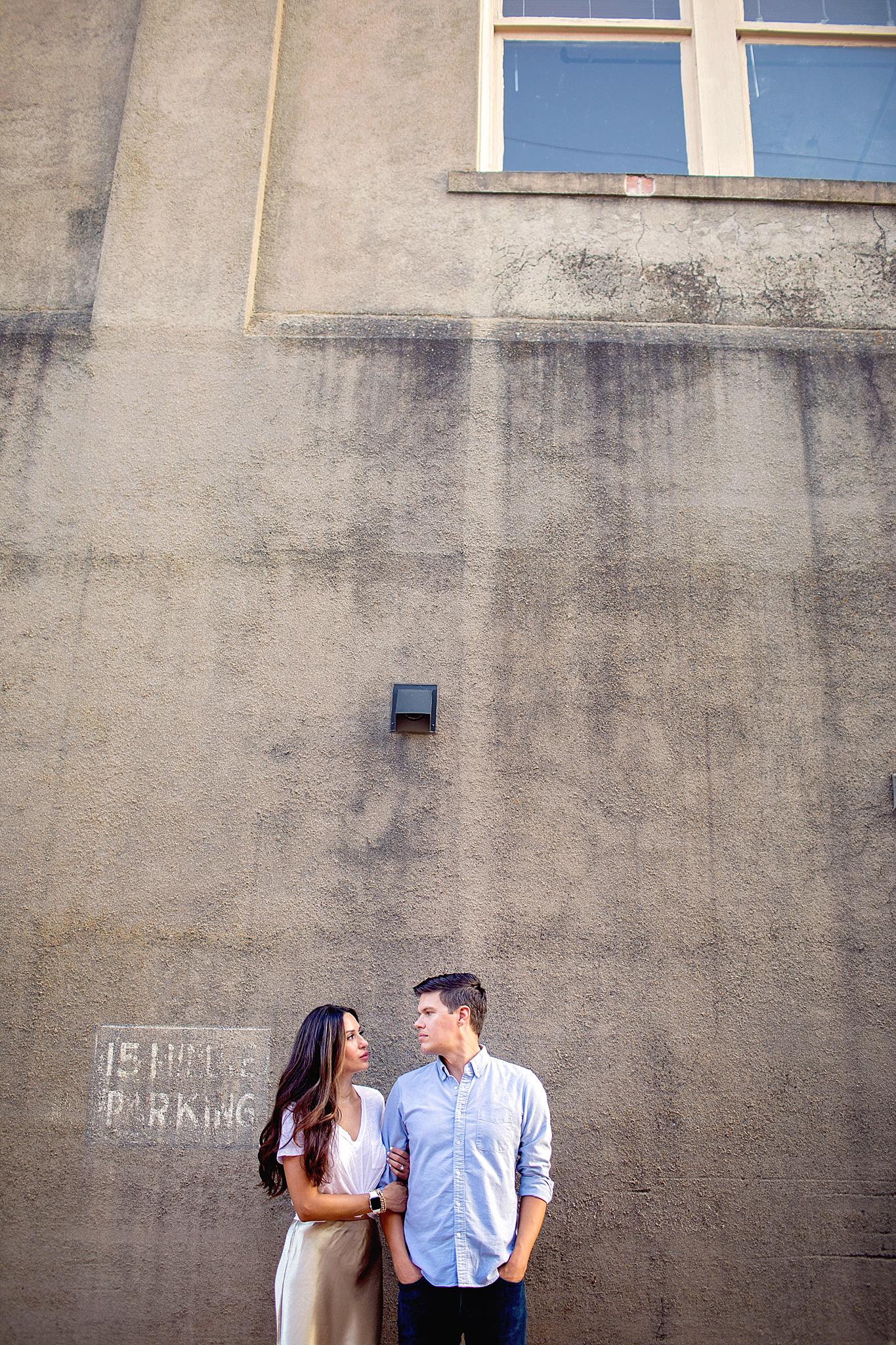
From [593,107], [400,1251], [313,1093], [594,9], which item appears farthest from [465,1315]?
[594,9]

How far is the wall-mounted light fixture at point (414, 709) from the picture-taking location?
14.9 feet

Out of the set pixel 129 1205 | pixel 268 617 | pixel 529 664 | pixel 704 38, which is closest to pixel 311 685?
pixel 268 617

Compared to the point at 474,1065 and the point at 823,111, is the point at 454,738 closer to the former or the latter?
the point at 474,1065

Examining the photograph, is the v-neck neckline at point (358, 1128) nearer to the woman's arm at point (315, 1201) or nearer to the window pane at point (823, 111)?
the woman's arm at point (315, 1201)

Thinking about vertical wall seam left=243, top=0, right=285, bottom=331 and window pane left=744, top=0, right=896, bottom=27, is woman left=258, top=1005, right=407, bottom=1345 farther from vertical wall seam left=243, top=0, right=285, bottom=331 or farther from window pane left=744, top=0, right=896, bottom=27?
window pane left=744, top=0, right=896, bottom=27

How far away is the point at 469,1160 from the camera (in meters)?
3.21

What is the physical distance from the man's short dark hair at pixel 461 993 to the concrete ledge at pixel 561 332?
3.30 metres

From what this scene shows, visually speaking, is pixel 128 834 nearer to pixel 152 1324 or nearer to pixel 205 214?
pixel 152 1324

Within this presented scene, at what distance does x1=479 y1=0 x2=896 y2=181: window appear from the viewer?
577 centimetres

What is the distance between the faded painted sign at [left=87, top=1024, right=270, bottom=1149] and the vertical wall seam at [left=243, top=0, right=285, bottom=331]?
3.50 meters

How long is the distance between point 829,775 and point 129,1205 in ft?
11.7

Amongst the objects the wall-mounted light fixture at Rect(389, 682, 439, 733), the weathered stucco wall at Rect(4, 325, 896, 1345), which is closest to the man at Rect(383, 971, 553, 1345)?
the weathered stucco wall at Rect(4, 325, 896, 1345)

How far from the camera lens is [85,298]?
5359 millimetres

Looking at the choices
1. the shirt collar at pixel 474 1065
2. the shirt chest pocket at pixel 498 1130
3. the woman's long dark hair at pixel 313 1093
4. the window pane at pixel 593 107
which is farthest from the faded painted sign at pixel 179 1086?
the window pane at pixel 593 107
